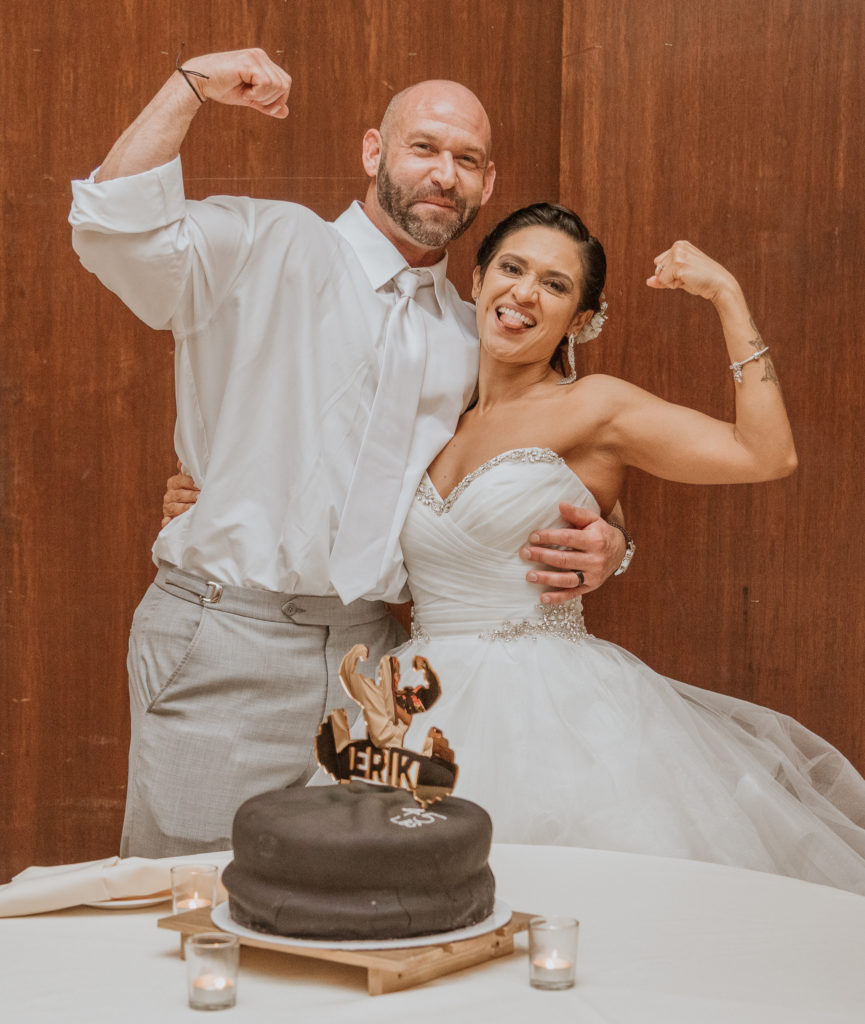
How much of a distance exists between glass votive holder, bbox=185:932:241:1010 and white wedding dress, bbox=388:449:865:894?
962 mm

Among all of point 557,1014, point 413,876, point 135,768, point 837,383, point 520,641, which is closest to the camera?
point 557,1014

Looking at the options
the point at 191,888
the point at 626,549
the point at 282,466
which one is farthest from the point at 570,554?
the point at 191,888

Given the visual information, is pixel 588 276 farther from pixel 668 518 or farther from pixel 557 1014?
pixel 557 1014

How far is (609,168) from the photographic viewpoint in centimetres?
317

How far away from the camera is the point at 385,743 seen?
1443 mm

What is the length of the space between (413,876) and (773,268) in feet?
7.48

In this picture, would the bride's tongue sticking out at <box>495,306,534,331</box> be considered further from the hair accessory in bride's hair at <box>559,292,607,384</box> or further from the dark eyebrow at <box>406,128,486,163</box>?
the dark eyebrow at <box>406,128,486,163</box>

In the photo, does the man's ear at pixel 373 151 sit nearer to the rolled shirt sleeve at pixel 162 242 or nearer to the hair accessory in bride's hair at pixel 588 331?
the rolled shirt sleeve at pixel 162 242

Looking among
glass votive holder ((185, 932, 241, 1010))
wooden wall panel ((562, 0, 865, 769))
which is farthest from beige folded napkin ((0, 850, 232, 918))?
wooden wall panel ((562, 0, 865, 769))

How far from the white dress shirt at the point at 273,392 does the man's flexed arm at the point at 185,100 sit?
0.17 meters

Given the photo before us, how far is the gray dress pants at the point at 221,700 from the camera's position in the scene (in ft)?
8.54

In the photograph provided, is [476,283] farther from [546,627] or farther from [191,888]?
[191,888]

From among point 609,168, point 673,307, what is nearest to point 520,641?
point 673,307

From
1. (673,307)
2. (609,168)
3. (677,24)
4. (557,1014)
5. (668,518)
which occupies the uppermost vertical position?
(677,24)
